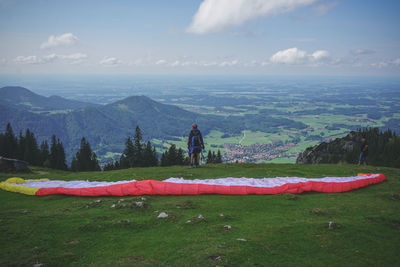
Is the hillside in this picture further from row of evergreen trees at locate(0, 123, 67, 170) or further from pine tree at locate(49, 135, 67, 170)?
row of evergreen trees at locate(0, 123, 67, 170)

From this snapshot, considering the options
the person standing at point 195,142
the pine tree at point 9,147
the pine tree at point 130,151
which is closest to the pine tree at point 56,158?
the pine tree at point 9,147

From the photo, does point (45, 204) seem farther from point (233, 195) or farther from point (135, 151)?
Answer: point (135, 151)

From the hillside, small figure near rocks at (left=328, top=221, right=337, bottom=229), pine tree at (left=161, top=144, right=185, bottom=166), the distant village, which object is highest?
small figure near rocks at (left=328, top=221, right=337, bottom=229)

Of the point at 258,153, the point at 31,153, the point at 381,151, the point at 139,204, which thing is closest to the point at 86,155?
the point at 31,153

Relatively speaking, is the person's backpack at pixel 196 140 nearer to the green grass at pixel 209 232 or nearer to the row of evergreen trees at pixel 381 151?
the green grass at pixel 209 232

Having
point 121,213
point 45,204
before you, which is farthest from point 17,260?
point 45,204

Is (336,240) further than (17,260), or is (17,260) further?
(336,240)

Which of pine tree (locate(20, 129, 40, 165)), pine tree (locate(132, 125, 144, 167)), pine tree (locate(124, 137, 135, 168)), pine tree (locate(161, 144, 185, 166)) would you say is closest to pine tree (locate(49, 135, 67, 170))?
pine tree (locate(20, 129, 40, 165))
